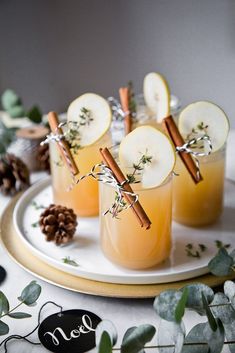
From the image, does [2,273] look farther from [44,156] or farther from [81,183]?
[44,156]

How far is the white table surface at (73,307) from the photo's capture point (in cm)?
77

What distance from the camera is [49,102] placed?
177 cm

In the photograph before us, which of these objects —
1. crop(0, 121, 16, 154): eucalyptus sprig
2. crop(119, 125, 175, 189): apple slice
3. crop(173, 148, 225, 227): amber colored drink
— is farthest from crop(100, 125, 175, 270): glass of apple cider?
crop(0, 121, 16, 154): eucalyptus sprig

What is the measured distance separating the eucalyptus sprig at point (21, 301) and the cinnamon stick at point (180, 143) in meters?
0.30

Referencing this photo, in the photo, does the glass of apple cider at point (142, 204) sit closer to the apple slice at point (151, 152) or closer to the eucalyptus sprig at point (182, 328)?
the apple slice at point (151, 152)

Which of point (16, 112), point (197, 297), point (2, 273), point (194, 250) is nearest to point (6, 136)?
point (16, 112)

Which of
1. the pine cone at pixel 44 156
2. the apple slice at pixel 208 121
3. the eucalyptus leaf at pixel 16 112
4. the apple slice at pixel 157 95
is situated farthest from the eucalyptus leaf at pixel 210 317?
the eucalyptus leaf at pixel 16 112

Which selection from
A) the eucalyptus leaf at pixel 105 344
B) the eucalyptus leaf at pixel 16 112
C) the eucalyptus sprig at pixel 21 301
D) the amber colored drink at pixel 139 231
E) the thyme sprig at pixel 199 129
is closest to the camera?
the eucalyptus leaf at pixel 105 344

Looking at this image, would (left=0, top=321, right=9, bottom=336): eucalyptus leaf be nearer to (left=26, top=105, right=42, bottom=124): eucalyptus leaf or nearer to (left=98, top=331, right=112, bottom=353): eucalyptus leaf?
(left=98, top=331, right=112, bottom=353): eucalyptus leaf

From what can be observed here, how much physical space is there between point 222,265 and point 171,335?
0.15 m

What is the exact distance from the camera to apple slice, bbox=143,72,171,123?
1060 mm

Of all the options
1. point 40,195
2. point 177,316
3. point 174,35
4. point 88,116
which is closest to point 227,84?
point 174,35

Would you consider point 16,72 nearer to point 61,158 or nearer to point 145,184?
point 61,158

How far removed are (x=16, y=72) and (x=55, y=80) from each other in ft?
0.36
